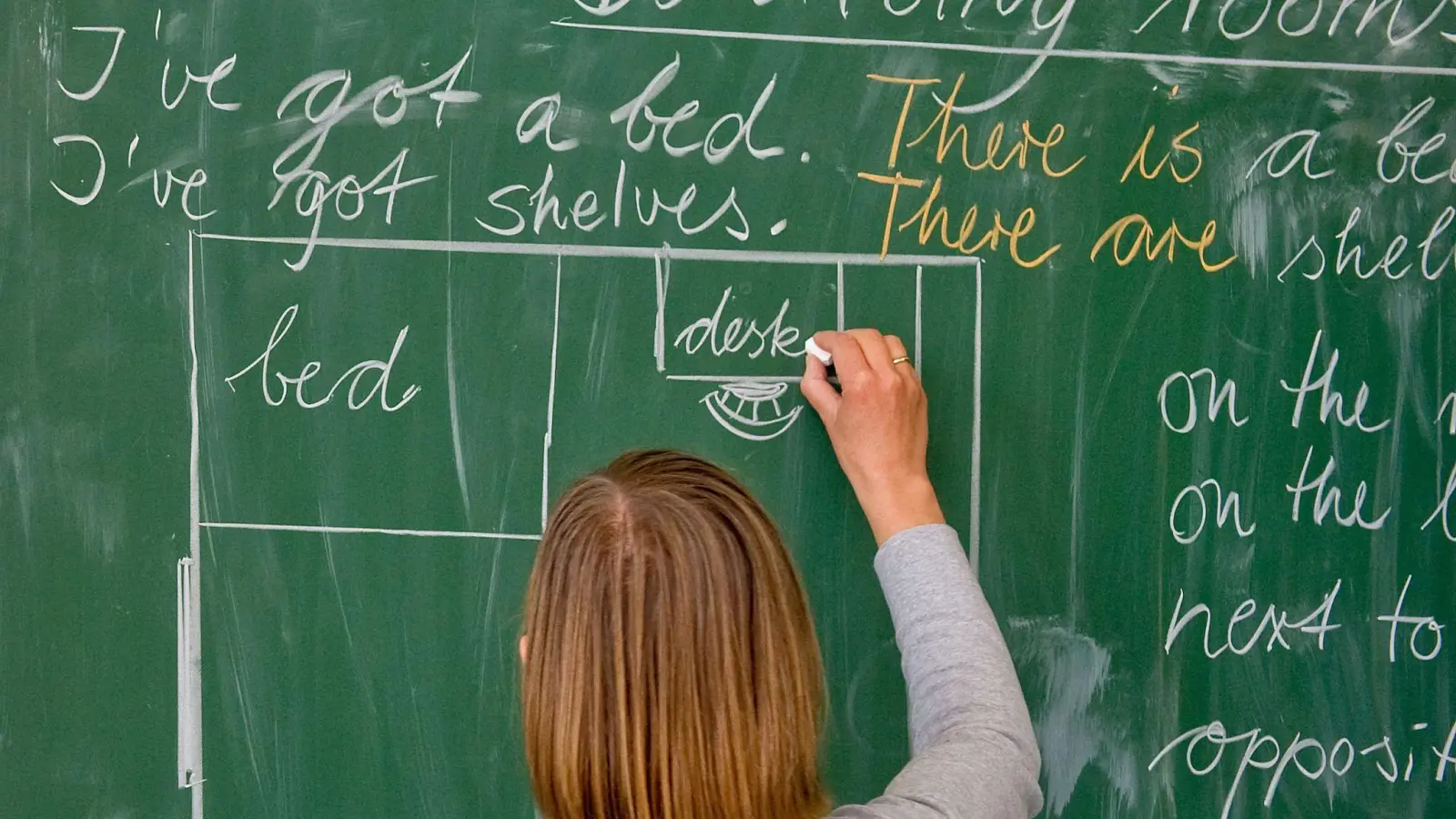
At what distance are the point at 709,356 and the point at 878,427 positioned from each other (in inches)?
8.7

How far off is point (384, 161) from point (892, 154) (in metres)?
0.59

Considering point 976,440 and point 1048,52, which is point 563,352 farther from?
point 1048,52

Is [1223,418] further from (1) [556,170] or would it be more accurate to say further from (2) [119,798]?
(2) [119,798]

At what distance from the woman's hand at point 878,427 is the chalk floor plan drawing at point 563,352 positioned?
0.19ft

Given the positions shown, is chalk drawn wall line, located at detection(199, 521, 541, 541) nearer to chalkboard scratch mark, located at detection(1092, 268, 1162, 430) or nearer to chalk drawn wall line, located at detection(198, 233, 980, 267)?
chalk drawn wall line, located at detection(198, 233, 980, 267)

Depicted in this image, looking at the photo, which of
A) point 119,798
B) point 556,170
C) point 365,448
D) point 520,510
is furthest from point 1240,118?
point 119,798

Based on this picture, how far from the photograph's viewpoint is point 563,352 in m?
1.30

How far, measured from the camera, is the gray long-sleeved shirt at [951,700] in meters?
0.95

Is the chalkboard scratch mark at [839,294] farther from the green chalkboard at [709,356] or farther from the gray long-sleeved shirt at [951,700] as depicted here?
the gray long-sleeved shirt at [951,700]

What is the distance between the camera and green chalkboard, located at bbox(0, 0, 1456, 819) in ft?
4.17

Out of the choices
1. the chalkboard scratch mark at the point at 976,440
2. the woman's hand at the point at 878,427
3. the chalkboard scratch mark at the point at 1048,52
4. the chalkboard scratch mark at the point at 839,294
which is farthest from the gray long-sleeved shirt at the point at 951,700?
the chalkboard scratch mark at the point at 1048,52

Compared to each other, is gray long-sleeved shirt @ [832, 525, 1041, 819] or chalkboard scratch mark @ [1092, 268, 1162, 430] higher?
chalkboard scratch mark @ [1092, 268, 1162, 430]

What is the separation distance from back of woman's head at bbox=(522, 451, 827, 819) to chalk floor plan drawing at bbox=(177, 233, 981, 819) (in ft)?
1.17

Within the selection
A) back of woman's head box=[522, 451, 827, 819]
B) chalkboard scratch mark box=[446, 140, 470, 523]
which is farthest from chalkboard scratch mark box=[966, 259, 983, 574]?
chalkboard scratch mark box=[446, 140, 470, 523]
